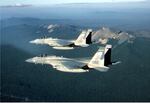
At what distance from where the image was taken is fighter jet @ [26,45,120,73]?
139ft

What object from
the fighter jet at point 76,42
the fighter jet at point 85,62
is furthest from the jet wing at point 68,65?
the fighter jet at point 76,42

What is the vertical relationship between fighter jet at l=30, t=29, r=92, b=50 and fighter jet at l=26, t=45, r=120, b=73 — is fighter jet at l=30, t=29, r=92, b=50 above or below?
above

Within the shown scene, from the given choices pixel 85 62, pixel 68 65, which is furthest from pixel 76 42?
pixel 68 65

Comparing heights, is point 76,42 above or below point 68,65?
above

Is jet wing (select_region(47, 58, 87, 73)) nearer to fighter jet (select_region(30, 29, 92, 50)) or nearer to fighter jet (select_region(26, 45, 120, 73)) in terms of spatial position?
fighter jet (select_region(26, 45, 120, 73))

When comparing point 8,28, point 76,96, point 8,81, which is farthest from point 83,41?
point 8,28

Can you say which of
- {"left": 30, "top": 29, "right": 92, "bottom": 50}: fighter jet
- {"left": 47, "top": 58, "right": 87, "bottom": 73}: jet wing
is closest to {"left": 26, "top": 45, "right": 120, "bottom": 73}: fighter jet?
{"left": 47, "top": 58, "right": 87, "bottom": 73}: jet wing

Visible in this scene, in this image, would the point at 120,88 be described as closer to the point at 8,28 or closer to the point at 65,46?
the point at 8,28

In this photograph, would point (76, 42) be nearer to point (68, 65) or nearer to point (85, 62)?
point (85, 62)

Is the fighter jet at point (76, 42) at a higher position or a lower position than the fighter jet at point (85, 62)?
higher

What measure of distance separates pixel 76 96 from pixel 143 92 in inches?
1566

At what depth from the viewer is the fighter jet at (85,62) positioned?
42.3 metres

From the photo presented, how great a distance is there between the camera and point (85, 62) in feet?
148

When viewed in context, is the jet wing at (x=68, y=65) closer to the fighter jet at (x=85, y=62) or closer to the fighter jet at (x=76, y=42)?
the fighter jet at (x=85, y=62)
